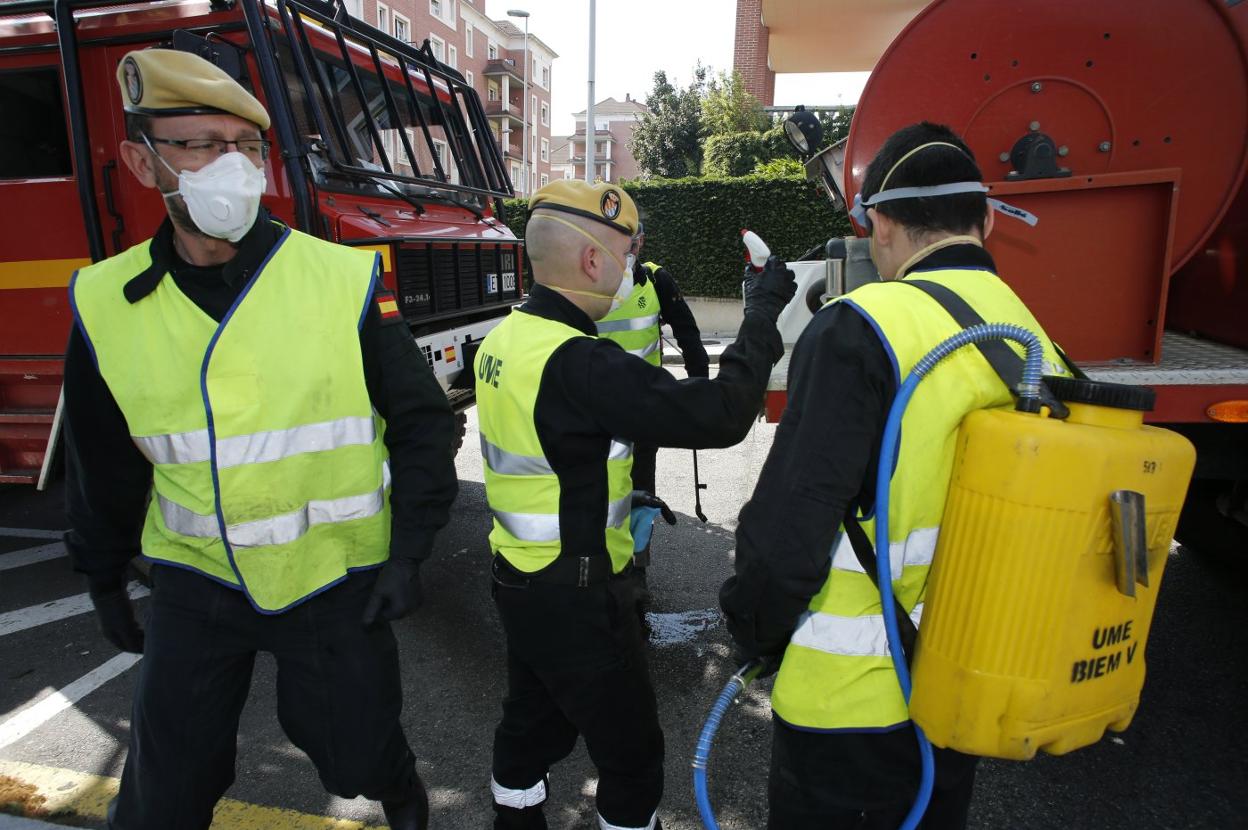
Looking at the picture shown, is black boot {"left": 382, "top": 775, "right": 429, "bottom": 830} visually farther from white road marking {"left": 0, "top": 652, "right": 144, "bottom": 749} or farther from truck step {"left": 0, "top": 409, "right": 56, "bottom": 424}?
truck step {"left": 0, "top": 409, "right": 56, "bottom": 424}

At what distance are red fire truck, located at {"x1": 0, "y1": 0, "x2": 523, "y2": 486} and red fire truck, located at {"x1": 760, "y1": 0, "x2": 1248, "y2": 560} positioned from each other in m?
2.40

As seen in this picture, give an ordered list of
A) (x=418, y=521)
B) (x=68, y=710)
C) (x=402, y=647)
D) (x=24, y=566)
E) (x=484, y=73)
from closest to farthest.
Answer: (x=418, y=521)
(x=68, y=710)
(x=402, y=647)
(x=24, y=566)
(x=484, y=73)

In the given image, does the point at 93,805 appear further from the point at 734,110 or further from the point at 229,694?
the point at 734,110

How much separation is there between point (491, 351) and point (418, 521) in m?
0.44

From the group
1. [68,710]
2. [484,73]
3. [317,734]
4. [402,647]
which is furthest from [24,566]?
[484,73]

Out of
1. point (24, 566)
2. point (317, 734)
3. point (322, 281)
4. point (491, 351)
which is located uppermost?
point (322, 281)

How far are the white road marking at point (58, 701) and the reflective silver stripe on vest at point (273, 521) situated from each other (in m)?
1.45

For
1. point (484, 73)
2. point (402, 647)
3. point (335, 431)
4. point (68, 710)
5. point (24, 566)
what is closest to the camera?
point (335, 431)

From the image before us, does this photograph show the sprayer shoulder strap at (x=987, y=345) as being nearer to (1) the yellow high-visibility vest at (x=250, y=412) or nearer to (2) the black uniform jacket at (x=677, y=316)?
(1) the yellow high-visibility vest at (x=250, y=412)

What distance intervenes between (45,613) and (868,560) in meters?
4.21

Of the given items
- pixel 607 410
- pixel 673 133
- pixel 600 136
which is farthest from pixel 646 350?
pixel 600 136

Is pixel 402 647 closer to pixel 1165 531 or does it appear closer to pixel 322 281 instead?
pixel 322 281

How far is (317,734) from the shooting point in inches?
67.1

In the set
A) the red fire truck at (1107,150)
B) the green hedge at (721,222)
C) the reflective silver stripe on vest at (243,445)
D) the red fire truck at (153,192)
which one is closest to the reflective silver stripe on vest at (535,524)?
the reflective silver stripe on vest at (243,445)
